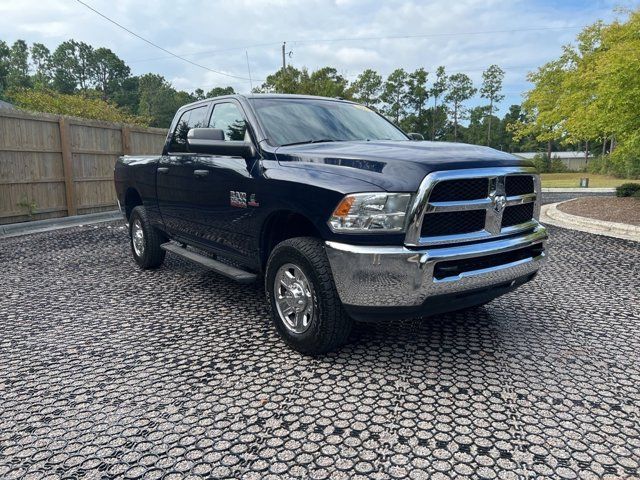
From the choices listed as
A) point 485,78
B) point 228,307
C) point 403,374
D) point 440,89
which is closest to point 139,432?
point 403,374

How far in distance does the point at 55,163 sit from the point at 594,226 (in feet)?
40.8

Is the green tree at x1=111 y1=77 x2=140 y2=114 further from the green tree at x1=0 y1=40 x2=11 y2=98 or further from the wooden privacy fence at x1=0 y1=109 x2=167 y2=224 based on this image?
the wooden privacy fence at x1=0 y1=109 x2=167 y2=224

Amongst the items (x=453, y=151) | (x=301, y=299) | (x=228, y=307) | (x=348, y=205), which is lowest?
(x=228, y=307)

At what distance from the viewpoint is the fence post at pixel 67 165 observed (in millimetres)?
11578

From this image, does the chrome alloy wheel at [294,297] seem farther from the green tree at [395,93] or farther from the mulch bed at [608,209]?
the green tree at [395,93]

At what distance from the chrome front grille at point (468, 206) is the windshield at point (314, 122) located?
56.6 inches

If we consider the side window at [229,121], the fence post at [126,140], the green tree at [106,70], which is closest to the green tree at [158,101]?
the green tree at [106,70]

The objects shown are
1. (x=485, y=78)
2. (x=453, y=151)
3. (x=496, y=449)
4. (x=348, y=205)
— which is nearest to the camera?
(x=496, y=449)

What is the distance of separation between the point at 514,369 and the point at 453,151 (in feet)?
5.30

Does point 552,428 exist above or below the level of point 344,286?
below

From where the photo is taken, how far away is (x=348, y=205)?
10.1 feet

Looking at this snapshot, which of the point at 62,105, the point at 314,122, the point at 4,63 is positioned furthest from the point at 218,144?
the point at 4,63

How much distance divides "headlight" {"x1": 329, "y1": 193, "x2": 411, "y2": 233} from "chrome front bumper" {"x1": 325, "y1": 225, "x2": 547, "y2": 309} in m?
0.13

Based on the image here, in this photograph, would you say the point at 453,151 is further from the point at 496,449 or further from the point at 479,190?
the point at 496,449
